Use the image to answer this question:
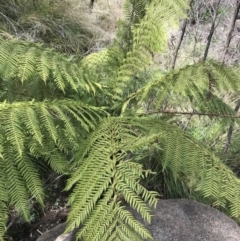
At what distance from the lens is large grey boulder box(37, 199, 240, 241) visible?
1.67 m

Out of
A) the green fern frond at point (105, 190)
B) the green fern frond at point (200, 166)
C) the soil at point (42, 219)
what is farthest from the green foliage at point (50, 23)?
the green fern frond at point (105, 190)

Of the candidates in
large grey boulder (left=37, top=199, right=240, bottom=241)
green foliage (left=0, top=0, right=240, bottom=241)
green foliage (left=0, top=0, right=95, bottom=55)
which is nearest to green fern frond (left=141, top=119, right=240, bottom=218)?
green foliage (left=0, top=0, right=240, bottom=241)

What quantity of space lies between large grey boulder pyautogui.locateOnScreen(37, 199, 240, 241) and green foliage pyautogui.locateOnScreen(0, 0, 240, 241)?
1.19 feet

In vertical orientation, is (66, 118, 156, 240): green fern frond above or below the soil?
above

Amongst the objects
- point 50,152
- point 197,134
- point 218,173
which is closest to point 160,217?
point 218,173

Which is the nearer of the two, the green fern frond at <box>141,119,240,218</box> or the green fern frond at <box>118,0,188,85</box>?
the green fern frond at <box>141,119,240,218</box>

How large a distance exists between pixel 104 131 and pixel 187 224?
0.75 metres

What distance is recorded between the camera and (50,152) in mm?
1135

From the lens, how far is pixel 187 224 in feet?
5.70

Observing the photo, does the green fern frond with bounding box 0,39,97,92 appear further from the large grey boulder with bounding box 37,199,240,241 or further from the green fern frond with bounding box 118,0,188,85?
the large grey boulder with bounding box 37,199,240,241

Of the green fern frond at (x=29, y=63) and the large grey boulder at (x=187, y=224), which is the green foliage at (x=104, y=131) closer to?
the green fern frond at (x=29, y=63)

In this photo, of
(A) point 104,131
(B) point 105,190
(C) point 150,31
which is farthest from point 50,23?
(B) point 105,190

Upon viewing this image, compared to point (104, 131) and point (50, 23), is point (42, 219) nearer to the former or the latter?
point (104, 131)

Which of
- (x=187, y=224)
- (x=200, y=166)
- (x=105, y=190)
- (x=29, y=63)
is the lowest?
(x=187, y=224)
